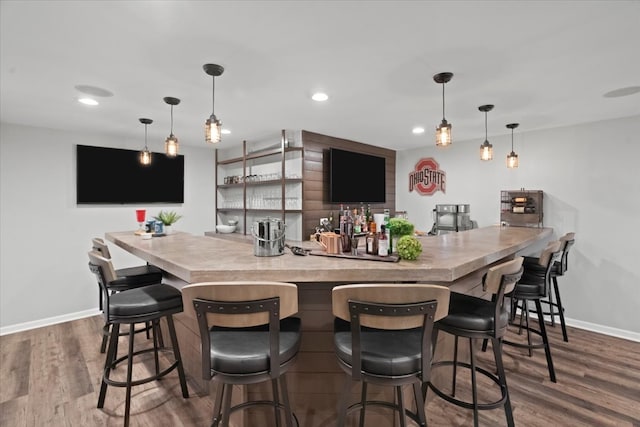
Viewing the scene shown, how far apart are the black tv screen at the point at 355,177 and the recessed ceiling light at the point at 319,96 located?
1541mm

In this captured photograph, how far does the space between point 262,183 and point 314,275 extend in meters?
3.22

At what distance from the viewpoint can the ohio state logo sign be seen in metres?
5.22

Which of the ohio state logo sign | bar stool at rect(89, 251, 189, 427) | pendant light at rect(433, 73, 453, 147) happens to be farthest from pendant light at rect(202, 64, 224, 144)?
the ohio state logo sign

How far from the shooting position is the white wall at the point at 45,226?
148 inches

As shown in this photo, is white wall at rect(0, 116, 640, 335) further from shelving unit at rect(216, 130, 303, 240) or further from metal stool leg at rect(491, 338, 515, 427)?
metal stool leg at rect(491, 338, 515, 427)

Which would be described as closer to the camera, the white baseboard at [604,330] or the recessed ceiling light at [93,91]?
the recessed ceiling light at [93,91]

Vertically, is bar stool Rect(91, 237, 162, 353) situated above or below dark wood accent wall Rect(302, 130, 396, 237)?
below

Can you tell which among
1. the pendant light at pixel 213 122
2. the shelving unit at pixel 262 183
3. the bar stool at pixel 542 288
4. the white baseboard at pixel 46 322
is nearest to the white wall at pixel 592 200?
the bar stool at pixel 542 288

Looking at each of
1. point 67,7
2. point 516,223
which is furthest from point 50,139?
point 516,223

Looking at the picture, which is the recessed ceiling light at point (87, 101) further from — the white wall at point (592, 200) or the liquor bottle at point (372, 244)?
the white wall at point (592, 200)

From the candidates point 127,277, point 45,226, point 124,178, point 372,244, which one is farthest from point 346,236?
point 45,226

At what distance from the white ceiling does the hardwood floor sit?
74.9 inches

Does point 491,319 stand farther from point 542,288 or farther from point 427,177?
point 427,177

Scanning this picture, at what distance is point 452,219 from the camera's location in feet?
15.6
